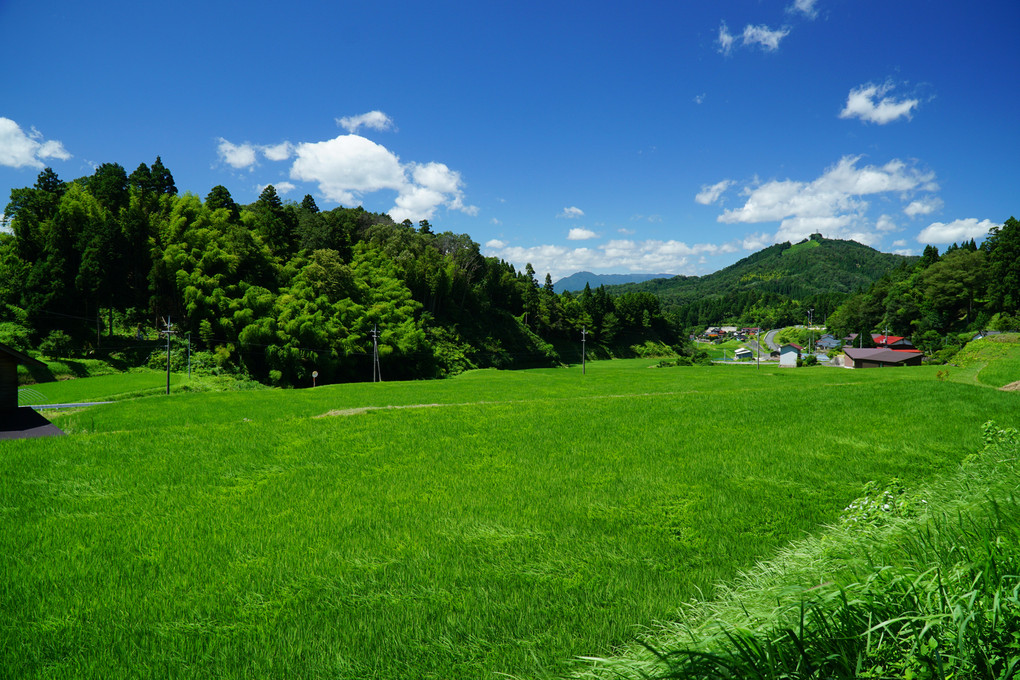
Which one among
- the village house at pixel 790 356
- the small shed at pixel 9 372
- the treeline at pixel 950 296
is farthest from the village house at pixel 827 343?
the small shed at pixel 9 372

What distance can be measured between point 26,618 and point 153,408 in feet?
62.7

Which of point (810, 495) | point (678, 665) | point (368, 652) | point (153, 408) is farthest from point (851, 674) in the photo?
point (153, 408)

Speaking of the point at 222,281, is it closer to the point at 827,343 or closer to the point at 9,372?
the point at 9,372

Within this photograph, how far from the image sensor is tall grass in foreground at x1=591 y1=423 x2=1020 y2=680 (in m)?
1.90

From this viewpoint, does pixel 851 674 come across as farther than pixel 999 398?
No

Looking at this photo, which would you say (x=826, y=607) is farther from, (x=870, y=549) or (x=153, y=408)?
(x=153, y=408)

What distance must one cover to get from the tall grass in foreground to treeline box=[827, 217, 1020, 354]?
72099 mm

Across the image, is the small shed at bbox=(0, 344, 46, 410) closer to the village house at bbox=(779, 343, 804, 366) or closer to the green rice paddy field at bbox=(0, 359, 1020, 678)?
the green rice paddy field at bbox=(0, 359, 1020, 678)

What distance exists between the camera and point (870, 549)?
3111 millimetres

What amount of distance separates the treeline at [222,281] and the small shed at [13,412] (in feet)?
81.9

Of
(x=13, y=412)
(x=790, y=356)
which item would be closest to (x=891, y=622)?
(x=13, y=412)

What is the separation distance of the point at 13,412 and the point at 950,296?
9509 centimetres

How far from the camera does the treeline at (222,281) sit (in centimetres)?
3662

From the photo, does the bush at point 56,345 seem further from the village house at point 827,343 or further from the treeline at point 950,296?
the village house at point 827,343
